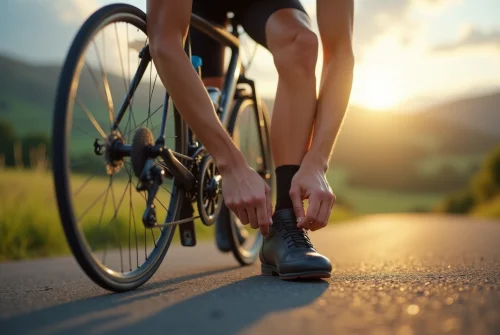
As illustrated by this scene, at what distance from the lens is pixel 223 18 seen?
3029 millimetres

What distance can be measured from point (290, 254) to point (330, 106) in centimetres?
55

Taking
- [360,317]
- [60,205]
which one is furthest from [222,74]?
[360,317]

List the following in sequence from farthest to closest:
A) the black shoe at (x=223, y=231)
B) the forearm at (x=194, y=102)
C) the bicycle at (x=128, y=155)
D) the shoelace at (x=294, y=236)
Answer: the black shoe at (x=223, y=231), the shoelace at (x=294, y=236), the forearm at (x=194, y=102), the bicycle at (x=128, y=155)

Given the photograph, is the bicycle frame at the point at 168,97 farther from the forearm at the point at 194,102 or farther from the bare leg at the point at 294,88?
the bare leg at the point at 294,88

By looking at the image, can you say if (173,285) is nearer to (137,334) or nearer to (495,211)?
(137,334)

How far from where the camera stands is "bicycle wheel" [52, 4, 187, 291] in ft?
5.72

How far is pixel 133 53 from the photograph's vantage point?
90.7 inches

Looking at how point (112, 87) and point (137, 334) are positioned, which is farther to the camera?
point (112, 87)

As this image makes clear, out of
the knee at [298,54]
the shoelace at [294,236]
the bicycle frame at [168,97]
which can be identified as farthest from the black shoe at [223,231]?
the knee at [298,54]

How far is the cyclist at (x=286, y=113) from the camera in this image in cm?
216

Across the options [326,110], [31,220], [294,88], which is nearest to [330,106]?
[326,110]

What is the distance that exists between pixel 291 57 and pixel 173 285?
89 centimetres

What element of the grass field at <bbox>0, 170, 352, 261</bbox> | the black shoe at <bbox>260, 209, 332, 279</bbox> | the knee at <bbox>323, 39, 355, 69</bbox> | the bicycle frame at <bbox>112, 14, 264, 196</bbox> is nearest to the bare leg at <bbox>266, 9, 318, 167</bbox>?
the knee at <bbox>323, 39, 355, 69</bbox>

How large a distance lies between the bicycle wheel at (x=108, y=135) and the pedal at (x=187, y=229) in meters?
0.08
